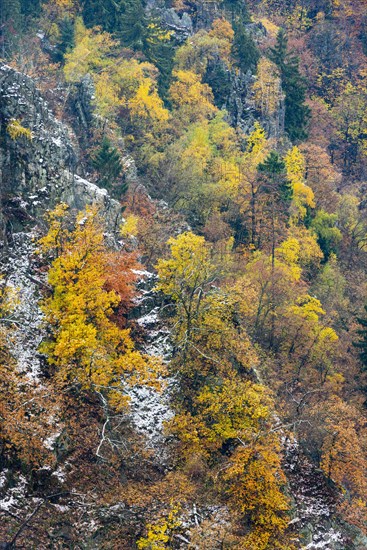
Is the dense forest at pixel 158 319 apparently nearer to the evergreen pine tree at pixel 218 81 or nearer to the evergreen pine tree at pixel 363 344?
the evergreen pine tree at pixel 363 344

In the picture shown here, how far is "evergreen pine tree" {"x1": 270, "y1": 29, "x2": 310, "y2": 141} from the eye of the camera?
81.6 meters

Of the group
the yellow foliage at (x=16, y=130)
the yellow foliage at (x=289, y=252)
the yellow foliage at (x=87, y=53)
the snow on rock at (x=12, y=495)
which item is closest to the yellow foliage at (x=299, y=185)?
the yellow foliage at (x=289, y=252)

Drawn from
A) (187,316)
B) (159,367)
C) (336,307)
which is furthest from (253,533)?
(336,307)

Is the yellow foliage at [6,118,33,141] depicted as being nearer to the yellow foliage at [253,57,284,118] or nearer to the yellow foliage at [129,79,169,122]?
the yellow foliage at [129,79,169,122]

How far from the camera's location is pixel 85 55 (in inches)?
2569

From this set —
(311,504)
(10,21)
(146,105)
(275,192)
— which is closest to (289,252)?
(275,192)

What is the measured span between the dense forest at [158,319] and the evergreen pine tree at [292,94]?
35.6 ft

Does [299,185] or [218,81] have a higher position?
[218,81]

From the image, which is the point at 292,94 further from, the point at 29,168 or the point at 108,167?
the point at 29,168

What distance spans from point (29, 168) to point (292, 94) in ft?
176

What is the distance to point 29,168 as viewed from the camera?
38.0m

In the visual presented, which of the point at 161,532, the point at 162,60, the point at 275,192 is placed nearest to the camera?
the point at 161,532

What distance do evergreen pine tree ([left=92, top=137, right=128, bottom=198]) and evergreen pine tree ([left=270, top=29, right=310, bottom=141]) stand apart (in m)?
36.6

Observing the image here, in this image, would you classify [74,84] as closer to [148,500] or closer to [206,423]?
[206,423]
